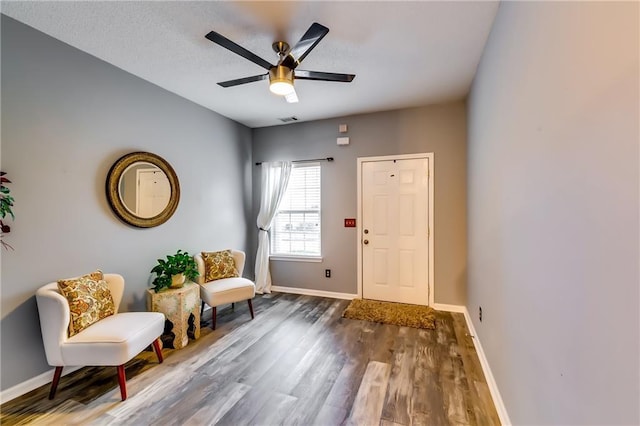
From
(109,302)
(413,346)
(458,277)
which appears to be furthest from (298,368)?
(458,277)

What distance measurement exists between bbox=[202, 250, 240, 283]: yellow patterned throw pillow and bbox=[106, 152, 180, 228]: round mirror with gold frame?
0.72 metres

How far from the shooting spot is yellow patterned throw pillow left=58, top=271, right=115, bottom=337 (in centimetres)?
201

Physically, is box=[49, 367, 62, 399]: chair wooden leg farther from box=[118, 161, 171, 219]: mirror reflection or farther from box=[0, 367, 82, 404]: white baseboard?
box=[118, 161, 171, 219]: mirror reflection

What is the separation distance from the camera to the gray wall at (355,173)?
3588 mm

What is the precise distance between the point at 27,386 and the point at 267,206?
313 centimetres

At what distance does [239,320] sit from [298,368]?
131 cm

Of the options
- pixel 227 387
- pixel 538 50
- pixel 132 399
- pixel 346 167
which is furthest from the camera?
pixel 346 167

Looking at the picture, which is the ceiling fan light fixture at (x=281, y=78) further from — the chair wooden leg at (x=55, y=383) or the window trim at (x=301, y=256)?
the chair wooden leg at (x=55, y=383)

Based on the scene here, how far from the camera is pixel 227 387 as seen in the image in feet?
6.76

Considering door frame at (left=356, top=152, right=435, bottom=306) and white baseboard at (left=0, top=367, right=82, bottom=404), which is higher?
door frame at (left=356, top=152, right=435, bottom=306)

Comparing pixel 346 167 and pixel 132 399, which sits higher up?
pixel 346 167

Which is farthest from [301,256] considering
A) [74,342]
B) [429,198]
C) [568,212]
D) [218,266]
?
[568,212]

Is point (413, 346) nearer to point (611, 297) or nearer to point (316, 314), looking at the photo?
point (316, 314)

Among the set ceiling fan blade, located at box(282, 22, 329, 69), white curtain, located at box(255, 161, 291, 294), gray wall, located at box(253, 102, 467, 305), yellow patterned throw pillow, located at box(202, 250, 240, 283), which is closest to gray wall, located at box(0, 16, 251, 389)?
yellow patterned throw pillow, located at box(202, 250, 240, 283)
